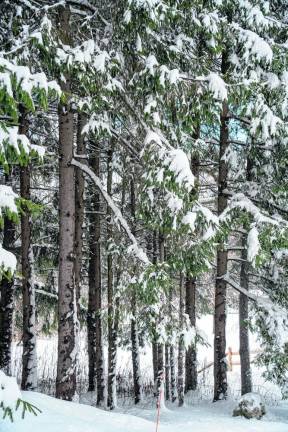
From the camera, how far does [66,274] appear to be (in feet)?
24.0

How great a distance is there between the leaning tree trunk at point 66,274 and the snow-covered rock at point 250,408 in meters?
3.92

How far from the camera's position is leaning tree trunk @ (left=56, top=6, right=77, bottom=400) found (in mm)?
7219

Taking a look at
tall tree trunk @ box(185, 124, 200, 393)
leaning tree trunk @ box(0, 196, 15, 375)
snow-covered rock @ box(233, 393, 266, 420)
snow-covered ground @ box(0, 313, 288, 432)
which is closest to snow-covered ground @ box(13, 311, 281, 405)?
→ tall tree trunk @ box(185, 124, 200, 393)

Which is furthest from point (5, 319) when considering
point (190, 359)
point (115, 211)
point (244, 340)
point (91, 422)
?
point (244, 340)

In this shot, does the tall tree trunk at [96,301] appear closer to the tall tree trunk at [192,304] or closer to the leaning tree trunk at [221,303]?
the tall tree trunk at [192,304]

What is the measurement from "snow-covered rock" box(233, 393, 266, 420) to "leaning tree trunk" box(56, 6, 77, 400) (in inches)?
154

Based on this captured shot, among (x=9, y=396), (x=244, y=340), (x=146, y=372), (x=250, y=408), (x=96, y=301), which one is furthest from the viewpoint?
(x=146, y=372)

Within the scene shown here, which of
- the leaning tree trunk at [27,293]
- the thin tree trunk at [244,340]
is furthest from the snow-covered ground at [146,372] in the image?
the leaning tree trunk at [27,293]

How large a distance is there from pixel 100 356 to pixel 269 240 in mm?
6059

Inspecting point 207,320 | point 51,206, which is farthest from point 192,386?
point 207,320

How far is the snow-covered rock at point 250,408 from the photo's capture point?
30.2 ft

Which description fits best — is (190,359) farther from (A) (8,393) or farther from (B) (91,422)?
(A) (8,393)

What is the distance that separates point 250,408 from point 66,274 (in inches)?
198

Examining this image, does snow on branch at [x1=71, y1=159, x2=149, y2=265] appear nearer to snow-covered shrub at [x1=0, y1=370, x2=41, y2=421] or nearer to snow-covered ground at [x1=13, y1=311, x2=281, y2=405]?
snow-covered ground at [x1=13, y1=311, x2=281, y2=405]
